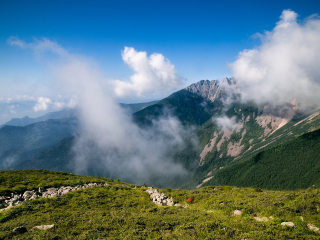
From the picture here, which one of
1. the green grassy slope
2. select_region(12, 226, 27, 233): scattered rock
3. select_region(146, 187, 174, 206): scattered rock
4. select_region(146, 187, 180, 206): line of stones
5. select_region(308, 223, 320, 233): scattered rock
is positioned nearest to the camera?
select_region(308, 223, 320, 233): scattered rock

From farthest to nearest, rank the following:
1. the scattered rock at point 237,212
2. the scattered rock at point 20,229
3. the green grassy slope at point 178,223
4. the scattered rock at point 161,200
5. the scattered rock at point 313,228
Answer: the scattered rock at point 161,200 < the scattered rock at point 237,212 < the scattered rock at point 20,229 < the green grassy slope at point 178,223 < the scattered rock at point 313,228

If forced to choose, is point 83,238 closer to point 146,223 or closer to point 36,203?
point 146,223

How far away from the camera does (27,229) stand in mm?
19219

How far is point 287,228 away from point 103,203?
30.3 m

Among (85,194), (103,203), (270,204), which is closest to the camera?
(270,204)

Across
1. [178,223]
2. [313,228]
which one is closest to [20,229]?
[178,223]

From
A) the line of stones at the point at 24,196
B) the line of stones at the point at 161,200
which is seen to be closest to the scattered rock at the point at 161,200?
the line of stones at the point at 161,200

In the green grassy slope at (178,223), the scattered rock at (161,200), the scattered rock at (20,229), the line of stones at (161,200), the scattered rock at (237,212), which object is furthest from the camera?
the scattered rock at (161,200)

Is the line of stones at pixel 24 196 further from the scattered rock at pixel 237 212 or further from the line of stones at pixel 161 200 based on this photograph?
the scattered rock at pixel 237 212

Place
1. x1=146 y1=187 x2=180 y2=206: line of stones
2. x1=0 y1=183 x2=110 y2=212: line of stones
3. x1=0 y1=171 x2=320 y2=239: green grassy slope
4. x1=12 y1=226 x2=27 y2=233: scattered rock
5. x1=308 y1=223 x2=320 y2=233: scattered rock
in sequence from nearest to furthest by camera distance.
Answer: x1=308 y1=223 x2=320 y2=233: scattered rock < x1=0 y1=171 x2=320 y2=239: green grassy slope < x1=12 y1=226 x2=27 y2=233: scattered rock < x1=0 y1=183 x2=110 y2=212: line of stones < x1=146 y1=187 x2=180 y2=206: line of stones

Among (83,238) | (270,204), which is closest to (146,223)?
(83,238)

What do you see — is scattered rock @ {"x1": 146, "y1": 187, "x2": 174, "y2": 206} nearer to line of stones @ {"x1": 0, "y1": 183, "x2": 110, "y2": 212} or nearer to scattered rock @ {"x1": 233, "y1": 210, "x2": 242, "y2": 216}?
scattered rock @ {"x1": 233, "y1": 210, "x2": 242, "y2": 216}

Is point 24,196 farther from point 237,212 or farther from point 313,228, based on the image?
point 313,228

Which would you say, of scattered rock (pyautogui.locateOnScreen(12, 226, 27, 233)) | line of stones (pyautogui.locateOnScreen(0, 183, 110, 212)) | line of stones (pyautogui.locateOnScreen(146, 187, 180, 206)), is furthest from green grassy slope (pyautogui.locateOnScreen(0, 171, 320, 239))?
line of stones (pyautogui.locateOnScreen(146, 187, 180, 206))
